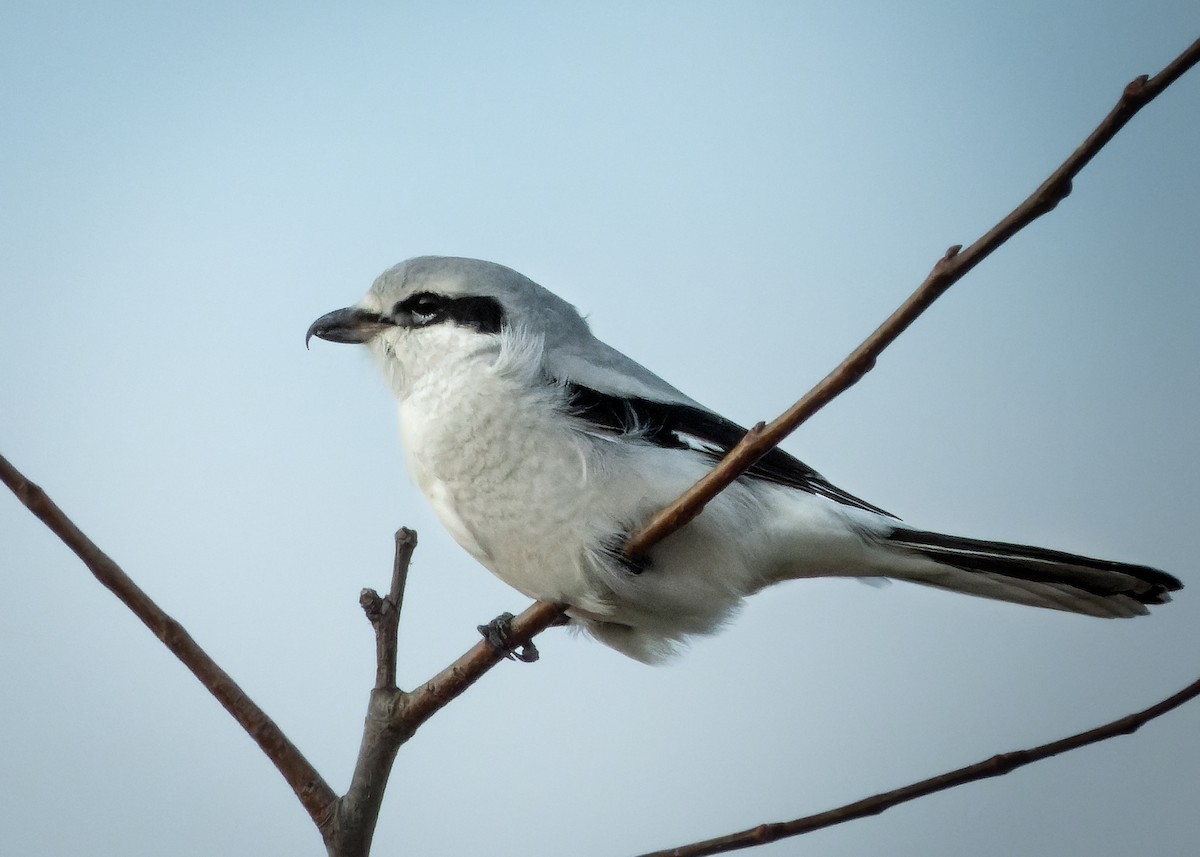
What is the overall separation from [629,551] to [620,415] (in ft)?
1.19

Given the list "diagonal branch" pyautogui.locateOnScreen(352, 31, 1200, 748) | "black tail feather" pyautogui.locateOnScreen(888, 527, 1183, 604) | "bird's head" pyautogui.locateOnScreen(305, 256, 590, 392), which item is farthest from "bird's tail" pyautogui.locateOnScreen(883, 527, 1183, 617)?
"bird's head" pyautogui.locateOnScreen(305, 256, 590, 392)

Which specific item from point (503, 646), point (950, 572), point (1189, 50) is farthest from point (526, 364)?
point (1189, 50)

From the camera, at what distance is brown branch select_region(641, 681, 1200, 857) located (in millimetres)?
1024

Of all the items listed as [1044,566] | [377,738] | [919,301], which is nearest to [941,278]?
[919,301]

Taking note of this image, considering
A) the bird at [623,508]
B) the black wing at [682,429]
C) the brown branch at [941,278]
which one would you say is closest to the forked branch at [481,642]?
the brown branch at [941,278]

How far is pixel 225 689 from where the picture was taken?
51.8 inches

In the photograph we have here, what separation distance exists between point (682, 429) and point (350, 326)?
1.92 ft

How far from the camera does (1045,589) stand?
1.46 meters

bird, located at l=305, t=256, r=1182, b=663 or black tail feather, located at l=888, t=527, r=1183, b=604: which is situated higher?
bird, located at l=305, t=256, r=1182, b=663

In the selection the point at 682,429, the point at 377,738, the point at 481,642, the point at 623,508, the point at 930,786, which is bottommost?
the point at 930,786

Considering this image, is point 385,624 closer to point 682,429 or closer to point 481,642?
point 481,642

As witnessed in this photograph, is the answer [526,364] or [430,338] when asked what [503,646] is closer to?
[526,364]

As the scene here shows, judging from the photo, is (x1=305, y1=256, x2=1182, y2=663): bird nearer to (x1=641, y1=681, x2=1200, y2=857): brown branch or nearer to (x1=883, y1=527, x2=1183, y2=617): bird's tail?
(x1=883, y1=527, x2=1183, y2=617): bird's tail

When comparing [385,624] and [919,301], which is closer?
[919,301]
